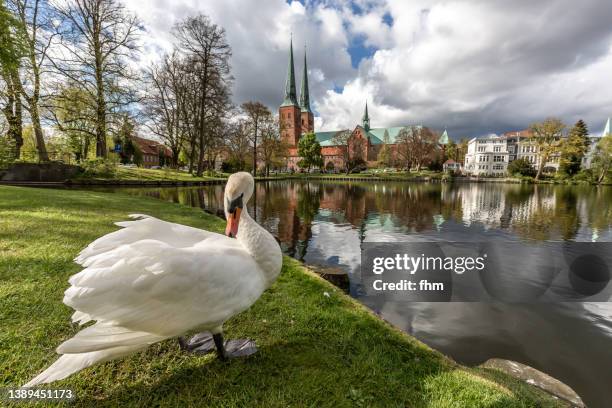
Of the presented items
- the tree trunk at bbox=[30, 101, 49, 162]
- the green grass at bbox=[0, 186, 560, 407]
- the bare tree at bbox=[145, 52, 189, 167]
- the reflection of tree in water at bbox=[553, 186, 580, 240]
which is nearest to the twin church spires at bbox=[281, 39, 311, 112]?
the bare tree at bbox=[145, 52, 189, 167]

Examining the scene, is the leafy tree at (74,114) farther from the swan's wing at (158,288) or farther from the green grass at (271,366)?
the swan's wing at (158,288)

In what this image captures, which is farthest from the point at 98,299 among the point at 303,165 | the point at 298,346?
the point at 303,165

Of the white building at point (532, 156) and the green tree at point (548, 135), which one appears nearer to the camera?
the green tree at point (548, 135)

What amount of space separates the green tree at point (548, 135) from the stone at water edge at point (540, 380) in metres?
71.4

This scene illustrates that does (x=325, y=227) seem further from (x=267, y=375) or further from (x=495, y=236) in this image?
(x=267, y=375)

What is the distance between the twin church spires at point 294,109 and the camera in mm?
85188

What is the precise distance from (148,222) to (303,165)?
7359 centimetres

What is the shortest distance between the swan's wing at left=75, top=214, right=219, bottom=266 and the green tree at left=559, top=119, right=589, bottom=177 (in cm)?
7506

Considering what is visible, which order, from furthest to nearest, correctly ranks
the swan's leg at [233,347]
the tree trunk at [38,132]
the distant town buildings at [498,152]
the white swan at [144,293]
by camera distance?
the distant town buildings at [498,152] < the tree trunk at [38,132] < the swan's leg at [233,347] < the white swan at [144,293]

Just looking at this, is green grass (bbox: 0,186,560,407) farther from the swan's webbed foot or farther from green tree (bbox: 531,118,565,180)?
green tree (bbox: 531,118,565,180)

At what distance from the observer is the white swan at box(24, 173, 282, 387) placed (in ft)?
5.33

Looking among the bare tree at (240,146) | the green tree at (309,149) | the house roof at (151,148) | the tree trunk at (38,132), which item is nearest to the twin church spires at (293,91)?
the green tree at (309,149)

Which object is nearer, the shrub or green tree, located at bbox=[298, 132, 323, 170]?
the shrub

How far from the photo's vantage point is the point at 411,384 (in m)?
2.32
